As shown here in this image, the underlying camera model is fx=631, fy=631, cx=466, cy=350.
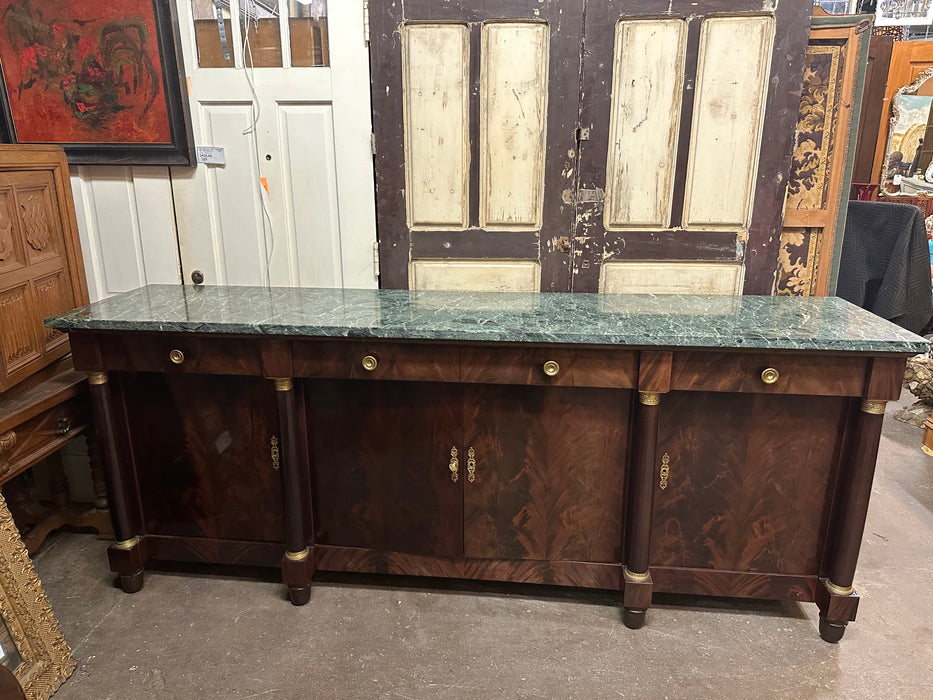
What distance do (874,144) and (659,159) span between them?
11.6 ft

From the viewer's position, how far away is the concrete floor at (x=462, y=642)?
175 centimetres

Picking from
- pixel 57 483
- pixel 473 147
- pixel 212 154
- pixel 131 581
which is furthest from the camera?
pixel 212 154

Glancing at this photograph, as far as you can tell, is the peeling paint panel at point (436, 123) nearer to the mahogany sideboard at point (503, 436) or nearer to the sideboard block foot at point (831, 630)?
the mahogany sideboard at point (503, 436)

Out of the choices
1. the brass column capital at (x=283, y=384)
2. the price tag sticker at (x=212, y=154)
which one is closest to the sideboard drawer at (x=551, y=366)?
the brass column capital at (x=283, y=384)

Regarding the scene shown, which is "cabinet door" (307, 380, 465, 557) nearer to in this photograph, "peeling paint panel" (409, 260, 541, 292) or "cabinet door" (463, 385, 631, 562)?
"cabinet door" (463, 385, 631, 562)

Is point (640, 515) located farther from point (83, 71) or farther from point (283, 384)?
point (83, 71)

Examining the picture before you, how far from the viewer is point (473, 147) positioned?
2564 millimetres

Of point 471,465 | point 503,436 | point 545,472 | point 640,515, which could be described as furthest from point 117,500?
point 640,515

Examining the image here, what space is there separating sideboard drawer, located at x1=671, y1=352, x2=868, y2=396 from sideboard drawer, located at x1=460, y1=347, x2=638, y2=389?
0.51 feet

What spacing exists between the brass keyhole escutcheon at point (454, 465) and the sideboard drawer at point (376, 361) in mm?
265

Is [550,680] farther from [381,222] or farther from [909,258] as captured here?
[909,258]

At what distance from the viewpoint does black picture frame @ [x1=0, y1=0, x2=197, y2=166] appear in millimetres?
2545

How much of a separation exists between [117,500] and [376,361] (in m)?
1.04

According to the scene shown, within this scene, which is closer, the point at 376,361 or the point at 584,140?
the point at 376,361
